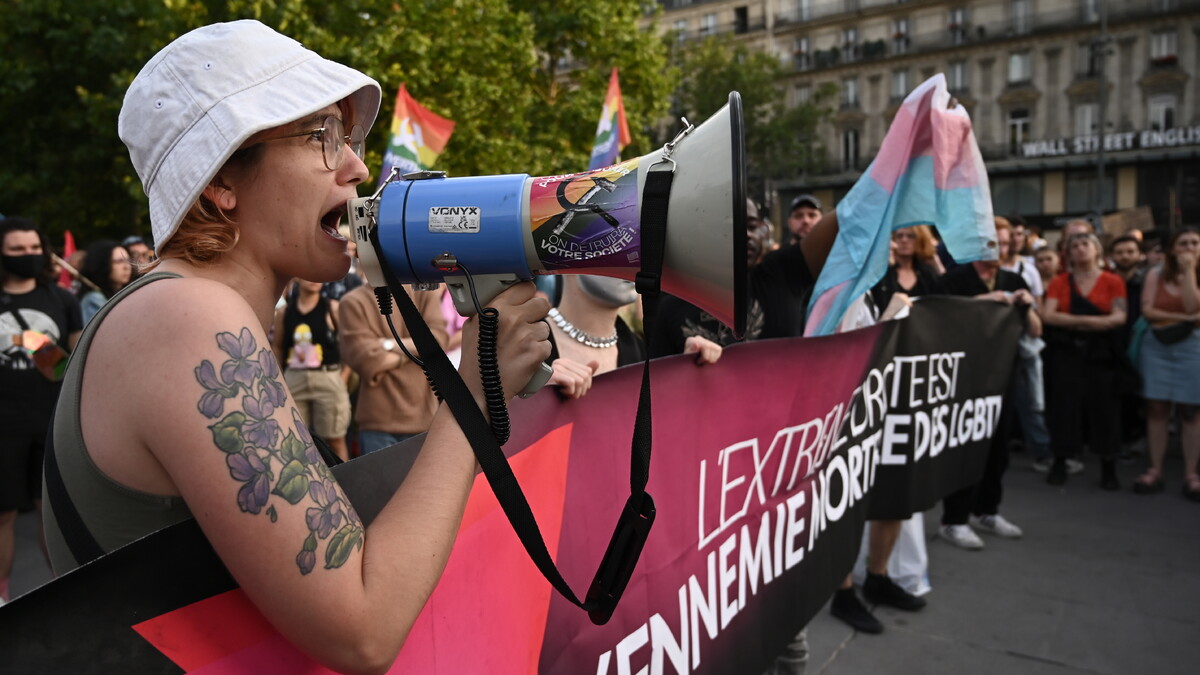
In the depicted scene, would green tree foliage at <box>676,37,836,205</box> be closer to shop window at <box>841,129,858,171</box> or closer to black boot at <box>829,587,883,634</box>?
shop window at <box>841,129,858,171</box>

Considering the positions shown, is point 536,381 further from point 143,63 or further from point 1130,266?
point 143,63

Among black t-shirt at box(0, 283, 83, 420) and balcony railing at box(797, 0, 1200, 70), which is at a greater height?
balcony railing at box(797, 0, 1200, 70)

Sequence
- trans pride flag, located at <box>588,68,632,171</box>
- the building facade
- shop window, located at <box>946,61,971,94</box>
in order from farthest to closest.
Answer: shop window, located at <box>946,61,971,94</box>, the building facade, trans pride flag, located at <box>588,68,632,171</box>

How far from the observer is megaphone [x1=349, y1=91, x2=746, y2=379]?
119 centimetres

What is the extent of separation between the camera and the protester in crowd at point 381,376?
4457 mm

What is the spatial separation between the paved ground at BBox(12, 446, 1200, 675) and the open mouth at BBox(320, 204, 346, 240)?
3040mm

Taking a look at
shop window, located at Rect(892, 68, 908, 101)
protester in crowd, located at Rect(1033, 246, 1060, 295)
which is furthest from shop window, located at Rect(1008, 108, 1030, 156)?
protester in crowd, located at Rect(1033, 246, 1060, 295)

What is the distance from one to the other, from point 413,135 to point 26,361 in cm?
433

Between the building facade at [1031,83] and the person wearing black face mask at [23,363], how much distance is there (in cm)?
3635

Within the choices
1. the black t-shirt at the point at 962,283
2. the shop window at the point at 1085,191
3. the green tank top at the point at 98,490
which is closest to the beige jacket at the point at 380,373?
the black t-shirt at the point at 962,283

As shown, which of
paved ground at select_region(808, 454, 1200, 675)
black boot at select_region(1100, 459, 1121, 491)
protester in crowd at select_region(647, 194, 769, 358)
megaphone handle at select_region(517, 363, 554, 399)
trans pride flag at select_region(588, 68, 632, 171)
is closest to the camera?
megaphone handle at select_region(517, 363, 554, 399)

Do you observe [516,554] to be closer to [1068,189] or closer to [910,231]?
[910,231]

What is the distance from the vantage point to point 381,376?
14.8 feet

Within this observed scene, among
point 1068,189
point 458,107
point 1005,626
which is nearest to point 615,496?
point 1005,626
